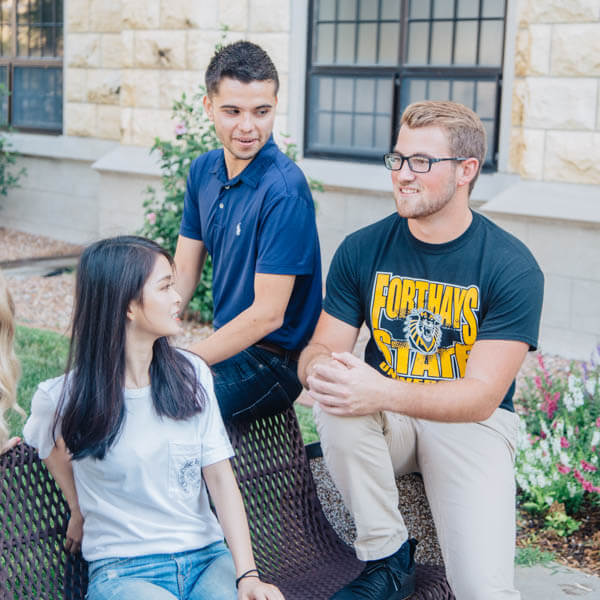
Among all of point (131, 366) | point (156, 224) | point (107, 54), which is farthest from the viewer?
point (107, 54)

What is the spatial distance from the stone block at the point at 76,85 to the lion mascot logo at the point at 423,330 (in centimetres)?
866

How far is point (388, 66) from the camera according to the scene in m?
8.20

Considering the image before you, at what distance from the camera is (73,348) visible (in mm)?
2518

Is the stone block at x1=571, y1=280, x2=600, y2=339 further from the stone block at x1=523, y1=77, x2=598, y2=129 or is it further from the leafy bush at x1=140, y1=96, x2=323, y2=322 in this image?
the leafy bush at x1=140, y1=96, x2=323, y2=322

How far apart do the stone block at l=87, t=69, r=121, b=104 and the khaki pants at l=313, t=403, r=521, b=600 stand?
8.19m

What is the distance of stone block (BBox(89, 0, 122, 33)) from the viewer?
10469mm

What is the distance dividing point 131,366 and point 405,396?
2.56 ft

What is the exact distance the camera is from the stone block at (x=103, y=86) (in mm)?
10516

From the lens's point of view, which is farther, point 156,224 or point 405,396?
point 156,224

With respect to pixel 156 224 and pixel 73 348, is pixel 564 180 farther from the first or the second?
pixel 73 348

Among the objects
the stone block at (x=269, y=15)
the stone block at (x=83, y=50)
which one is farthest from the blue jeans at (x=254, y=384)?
the stone block at (x=83, y=50)

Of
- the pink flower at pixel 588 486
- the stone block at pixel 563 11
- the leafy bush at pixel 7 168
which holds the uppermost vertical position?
the stone block at pixel 563 11

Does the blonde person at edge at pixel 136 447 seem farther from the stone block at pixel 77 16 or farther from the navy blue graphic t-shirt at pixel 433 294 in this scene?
the stone block at pixel 77 16

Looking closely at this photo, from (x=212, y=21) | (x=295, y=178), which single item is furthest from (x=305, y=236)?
(x=212, y=21)
